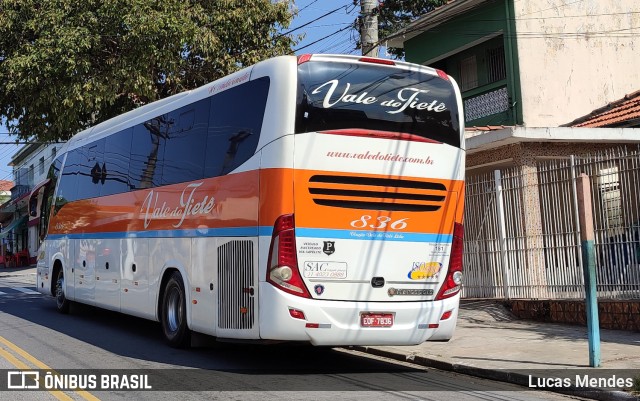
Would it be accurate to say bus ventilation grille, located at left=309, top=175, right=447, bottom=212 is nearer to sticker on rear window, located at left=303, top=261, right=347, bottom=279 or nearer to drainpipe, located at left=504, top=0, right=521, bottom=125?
sticker on rear window, located at left=303, top=261, right=347, bottom=279

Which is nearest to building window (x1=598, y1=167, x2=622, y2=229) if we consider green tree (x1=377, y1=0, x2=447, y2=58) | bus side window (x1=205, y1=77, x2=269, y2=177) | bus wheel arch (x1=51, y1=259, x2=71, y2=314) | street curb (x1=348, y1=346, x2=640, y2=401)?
street curb (x1=348, y1=346, x2=640, y2=401)

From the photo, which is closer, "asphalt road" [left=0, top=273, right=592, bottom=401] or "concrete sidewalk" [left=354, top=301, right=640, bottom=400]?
"asphalt road" [left=0, top=273, right=592, bottom=401]

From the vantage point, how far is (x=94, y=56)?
55.6 ft

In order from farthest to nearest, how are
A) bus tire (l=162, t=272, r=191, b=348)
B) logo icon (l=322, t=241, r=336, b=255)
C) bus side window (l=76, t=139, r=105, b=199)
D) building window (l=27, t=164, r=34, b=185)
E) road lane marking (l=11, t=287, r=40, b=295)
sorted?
building window (l=27, t=164, r=34, b=185) → road lane marking (l=11, t=287, r=40, b=295) → bus side window (l=76, t=139, r=105, b=199) → bus tire (l=162, t=272, r=191, b=348) → logo icon (l=322, t=241, r=336, b=255)

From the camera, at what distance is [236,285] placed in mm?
9172

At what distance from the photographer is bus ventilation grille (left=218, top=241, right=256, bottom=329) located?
8.91 metres

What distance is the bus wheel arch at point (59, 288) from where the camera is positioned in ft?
53.0

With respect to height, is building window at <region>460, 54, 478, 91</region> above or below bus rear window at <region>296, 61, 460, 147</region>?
above

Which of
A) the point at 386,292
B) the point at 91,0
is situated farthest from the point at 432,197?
the point at 91,0

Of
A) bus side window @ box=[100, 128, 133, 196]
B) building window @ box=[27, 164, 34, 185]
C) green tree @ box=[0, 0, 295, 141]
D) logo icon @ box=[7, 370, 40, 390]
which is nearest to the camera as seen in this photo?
logo icon @ box=[7, 370, 40, 390]

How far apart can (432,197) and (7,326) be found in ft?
28.3

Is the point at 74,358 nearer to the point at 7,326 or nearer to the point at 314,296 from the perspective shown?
the point at 314,296

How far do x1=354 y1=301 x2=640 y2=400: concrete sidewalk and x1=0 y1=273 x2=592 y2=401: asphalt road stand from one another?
224 millimetres

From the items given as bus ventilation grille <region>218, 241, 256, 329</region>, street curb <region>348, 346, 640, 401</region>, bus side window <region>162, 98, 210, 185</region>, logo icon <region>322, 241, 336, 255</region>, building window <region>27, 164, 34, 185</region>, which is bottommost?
street curb <region>348, 346, 640, 401</region>
